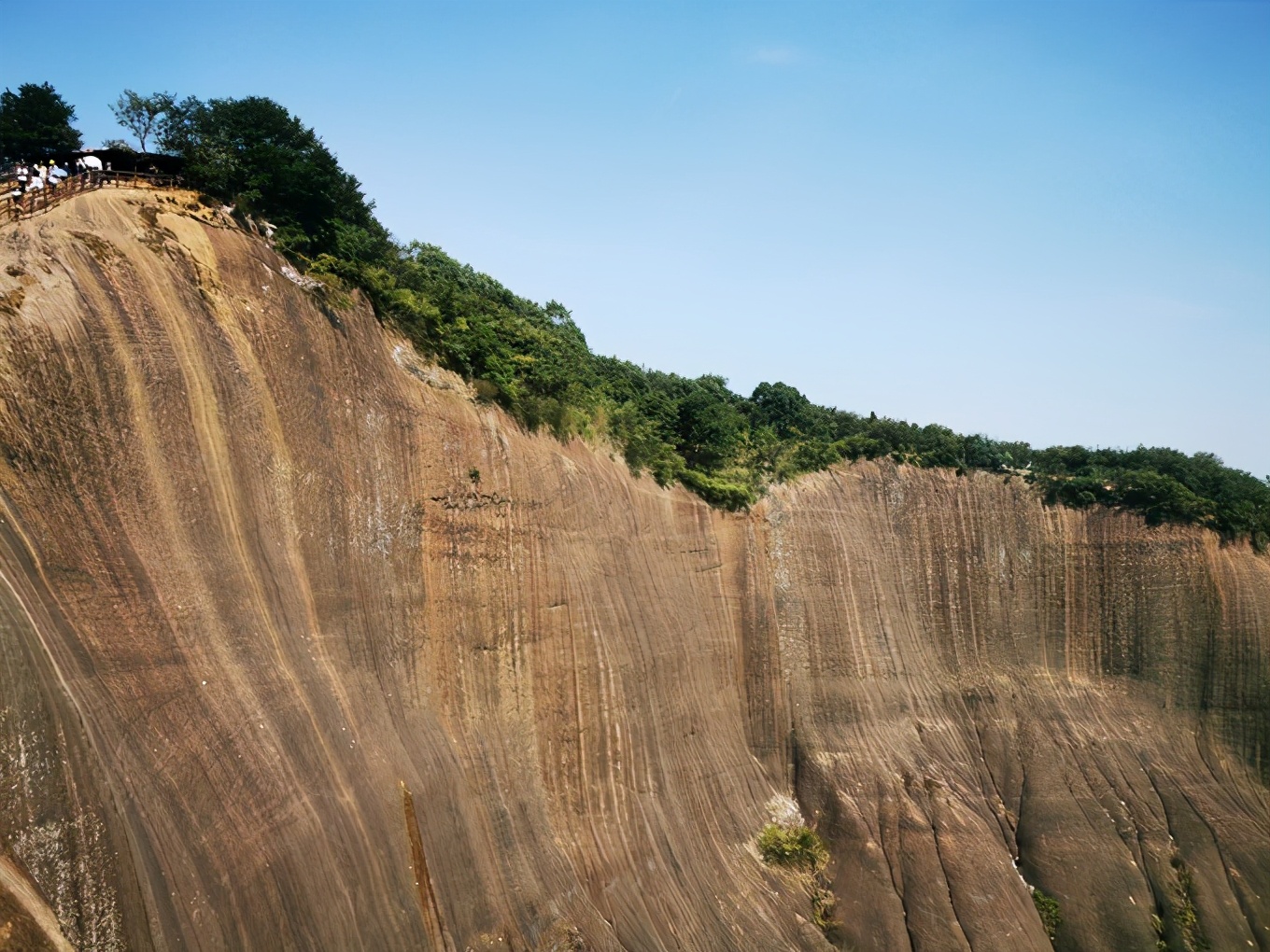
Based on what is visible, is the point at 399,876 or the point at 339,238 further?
the point at 339,238

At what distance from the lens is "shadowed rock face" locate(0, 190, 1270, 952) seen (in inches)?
525

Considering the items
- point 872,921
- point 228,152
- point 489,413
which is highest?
point 228,152

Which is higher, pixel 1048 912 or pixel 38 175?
pixel 38 175

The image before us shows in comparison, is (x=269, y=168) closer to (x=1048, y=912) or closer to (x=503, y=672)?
(x=503, y=672)

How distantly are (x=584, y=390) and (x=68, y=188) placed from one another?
13806 millimetres

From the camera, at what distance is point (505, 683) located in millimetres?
19953

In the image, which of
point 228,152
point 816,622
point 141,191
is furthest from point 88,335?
point 816,622

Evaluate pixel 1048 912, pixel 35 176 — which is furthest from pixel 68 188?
pixel 1048 912

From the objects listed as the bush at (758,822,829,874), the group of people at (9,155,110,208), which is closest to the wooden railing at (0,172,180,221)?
the group of people at (9,155,110,208)

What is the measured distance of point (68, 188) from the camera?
18109mm

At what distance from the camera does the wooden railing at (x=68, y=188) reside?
16844 mm

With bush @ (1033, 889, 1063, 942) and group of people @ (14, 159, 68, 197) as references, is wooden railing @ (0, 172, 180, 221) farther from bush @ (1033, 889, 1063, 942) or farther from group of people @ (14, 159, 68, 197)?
bush @ (1033, 889, 1063, 942)

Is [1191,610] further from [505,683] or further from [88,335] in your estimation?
[88,335]

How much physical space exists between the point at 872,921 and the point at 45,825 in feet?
62.9
